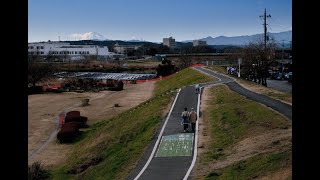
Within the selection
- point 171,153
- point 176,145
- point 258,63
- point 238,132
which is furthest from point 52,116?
point 171,153

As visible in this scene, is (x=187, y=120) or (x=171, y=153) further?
(x=187, y=120)

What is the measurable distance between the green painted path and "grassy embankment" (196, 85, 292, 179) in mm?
926

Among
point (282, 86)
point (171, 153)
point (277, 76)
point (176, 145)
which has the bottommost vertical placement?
point (171, 153)

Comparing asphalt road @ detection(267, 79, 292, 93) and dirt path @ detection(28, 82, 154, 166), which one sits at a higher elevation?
asphalt road @ detection(267, 79, 292, 93)

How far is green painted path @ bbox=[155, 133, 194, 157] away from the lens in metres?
17.8

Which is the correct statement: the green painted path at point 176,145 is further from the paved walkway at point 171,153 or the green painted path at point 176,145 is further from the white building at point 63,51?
the white building at point 63,51

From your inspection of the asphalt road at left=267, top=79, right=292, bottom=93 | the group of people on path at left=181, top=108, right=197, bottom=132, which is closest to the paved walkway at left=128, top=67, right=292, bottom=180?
the group of people on path at left=181, top=108, right=197, bottom=132

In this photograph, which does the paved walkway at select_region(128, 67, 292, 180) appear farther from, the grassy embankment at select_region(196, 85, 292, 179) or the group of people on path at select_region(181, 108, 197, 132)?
the grassy embankment at select_region(196, 85, 292, 179)

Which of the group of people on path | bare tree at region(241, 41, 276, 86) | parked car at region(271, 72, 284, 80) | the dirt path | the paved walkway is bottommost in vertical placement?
the dirt path

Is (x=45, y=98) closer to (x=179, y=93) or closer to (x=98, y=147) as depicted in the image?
(x=179, y=93)

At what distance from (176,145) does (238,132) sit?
136 inches

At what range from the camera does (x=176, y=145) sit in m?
18.9

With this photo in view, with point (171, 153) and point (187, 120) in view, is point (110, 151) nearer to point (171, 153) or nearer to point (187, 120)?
point (187, 120)

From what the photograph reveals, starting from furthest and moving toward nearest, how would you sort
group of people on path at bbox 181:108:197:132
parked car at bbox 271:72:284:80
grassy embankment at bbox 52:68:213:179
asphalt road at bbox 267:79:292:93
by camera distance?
parked car at bbox 271:72:284:80 < asphalt road at bbox 267:79:292:93 < group of people on path at bbox 181:108:197:132 < grassy embankment at bbox 52:68:213:179
